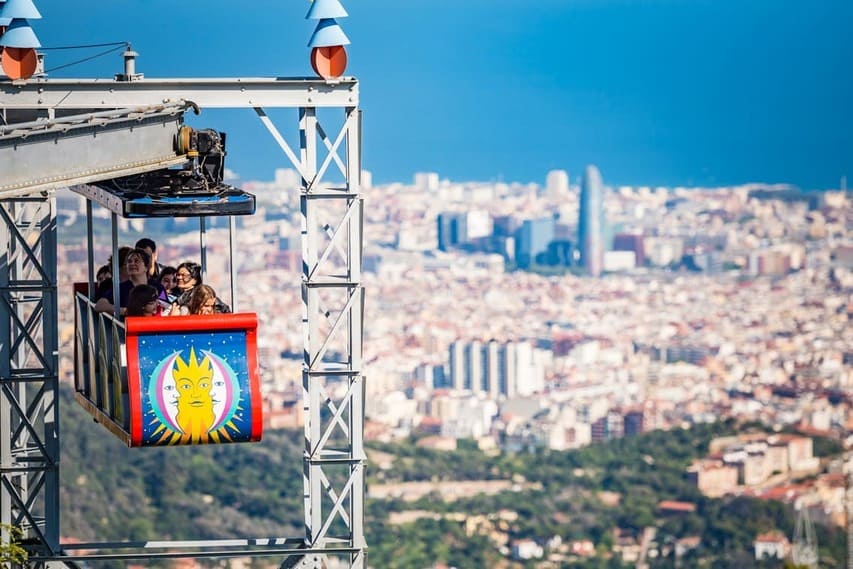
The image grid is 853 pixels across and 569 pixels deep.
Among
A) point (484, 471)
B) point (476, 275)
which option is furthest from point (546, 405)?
point (476, 275)

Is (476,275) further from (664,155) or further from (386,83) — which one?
(664,155)

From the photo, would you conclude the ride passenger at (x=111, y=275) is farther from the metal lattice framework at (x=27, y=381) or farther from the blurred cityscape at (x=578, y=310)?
the blurred cityscape at (x=578, y=310)

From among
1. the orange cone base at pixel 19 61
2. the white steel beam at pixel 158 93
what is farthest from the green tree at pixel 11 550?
the orange cone base at pixel 19 61

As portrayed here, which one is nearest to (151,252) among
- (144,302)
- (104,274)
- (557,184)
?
(104,274)

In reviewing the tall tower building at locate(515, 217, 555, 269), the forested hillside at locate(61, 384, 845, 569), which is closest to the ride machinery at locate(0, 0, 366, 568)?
the forested hillside at locate(61, 384, 845, 569)

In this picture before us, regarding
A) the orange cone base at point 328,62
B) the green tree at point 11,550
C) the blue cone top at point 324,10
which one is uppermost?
the blue cone top at point 324,10

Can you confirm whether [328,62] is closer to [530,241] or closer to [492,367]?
[492,367]
